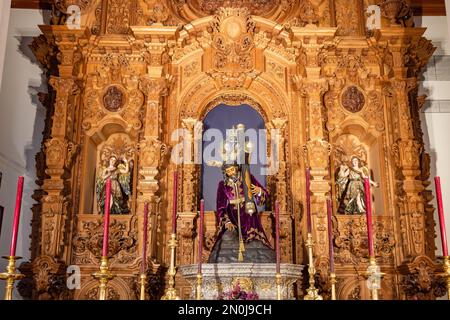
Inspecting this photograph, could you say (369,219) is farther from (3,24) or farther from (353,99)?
(353,99)

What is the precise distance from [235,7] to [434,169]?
14.6 feet

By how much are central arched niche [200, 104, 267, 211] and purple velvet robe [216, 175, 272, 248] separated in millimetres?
1191

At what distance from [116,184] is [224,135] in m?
2.05

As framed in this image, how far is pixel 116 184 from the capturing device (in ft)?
27.4

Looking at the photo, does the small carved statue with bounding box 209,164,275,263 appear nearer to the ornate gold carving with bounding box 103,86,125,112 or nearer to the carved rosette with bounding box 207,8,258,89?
the carved rosette with bounding box 207,8,258,89

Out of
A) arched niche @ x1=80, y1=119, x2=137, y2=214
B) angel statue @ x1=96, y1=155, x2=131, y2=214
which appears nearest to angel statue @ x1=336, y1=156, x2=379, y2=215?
arched niche @ x1=80, y1=119, x2=137, y2=214

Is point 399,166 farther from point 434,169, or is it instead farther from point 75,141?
point 75,141

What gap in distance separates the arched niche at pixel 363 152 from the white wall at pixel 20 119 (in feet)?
16.5

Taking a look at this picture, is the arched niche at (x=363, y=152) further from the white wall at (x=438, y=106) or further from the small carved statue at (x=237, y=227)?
the small carved statue at (x=237, y=227)

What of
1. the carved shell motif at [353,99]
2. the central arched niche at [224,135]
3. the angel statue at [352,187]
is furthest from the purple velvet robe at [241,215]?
the carved shell motif at [353,99]

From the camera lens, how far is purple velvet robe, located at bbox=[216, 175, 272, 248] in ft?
22.2

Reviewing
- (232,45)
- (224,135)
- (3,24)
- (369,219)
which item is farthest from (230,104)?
(369,219)
